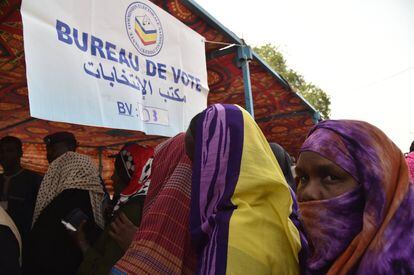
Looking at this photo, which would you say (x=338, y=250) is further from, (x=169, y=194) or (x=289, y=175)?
(x=289, y=175)

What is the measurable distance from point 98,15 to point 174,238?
5.23 ft

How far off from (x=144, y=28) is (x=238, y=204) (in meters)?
1.84

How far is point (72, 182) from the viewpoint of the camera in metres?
1.90

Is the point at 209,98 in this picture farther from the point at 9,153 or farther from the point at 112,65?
the point at 112,65

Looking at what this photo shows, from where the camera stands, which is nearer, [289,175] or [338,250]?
[338,250]

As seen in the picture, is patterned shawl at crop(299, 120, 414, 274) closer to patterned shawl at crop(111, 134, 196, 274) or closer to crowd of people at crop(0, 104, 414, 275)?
crowd of people at crop(0, 104, 414, 275)

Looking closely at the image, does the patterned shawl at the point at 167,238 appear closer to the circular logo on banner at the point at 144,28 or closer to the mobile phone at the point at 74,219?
the mobile phone at the point at 74,219

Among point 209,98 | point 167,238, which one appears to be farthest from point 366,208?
point 209,98

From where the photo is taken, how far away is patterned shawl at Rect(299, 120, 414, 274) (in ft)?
2.80

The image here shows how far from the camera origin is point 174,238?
40.4 inches

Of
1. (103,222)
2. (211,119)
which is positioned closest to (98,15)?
(103,222)

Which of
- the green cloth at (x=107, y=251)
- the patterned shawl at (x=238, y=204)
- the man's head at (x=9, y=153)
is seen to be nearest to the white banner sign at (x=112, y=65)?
the green cloth at (x=107, y=251)

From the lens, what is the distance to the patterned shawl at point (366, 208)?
853mm

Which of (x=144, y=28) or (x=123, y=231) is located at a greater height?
(x=144, y=28)
